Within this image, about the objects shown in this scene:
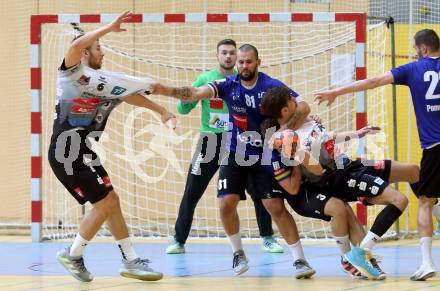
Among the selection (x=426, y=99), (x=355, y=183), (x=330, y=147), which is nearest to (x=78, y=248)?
(x=330, y=147)

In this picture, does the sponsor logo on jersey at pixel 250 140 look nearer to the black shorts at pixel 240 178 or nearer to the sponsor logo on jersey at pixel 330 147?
the black shorts at pixel 240 178

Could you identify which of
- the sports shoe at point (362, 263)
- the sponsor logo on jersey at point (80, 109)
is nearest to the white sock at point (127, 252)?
the sponsor logo on jersey at point (80, 109)

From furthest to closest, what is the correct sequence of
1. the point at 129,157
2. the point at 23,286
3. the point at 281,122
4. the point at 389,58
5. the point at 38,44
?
the point at 129,157, the point at 389,58, the point at 38,44, the point at 281,122, the point at 23,286

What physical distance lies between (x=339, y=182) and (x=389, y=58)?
4.84 m

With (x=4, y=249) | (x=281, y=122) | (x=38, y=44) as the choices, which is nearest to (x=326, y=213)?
(x=281, y=122)

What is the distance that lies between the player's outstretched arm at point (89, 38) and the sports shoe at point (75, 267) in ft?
5.44

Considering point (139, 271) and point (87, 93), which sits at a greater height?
point (87, 93)

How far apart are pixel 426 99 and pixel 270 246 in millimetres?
3088

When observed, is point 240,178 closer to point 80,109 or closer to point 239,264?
point 239,264

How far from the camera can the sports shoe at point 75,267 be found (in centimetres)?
778

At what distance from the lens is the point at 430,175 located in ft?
25.4

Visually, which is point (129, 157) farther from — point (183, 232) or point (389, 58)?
point (389, 58)

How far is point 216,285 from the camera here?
740 centimetres

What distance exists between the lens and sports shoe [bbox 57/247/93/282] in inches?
306
